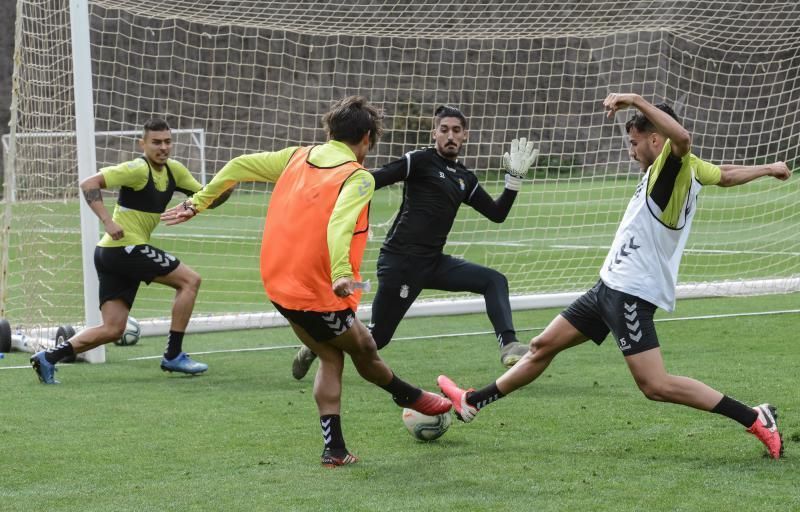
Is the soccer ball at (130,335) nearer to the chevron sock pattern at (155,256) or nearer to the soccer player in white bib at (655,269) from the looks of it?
the chevron sock pattern at (155,256)

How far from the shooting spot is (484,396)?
5.97 meters

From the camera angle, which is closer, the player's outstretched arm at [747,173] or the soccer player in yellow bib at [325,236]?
the soccer player in yellow bib at [325,236]

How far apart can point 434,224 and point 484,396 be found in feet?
6.02

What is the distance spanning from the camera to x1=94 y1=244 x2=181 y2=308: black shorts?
831 centimetres

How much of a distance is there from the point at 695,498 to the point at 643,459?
28.1 inches

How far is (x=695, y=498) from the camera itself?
4.69 m

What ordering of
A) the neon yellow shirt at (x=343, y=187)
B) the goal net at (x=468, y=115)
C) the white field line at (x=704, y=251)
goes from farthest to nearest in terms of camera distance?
1. the white field line at (x=704, y=251)
2. the goal net at (x=468, y=115)
3. the neon yellow shirt at (x=343, y=187)

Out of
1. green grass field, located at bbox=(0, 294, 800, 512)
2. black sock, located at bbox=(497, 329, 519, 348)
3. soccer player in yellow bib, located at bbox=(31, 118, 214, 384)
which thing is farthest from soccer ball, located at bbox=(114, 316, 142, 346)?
black sock, located at bbox=(497, 329, 519, 348)

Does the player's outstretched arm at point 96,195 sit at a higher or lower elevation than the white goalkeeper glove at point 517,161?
lower

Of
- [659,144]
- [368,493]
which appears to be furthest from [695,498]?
[659,144]

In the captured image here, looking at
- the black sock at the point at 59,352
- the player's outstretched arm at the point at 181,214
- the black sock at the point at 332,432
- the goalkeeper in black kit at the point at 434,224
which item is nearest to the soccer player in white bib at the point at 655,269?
the black sock at the point at 332,432

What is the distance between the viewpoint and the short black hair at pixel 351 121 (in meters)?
5.45

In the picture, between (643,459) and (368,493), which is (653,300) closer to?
(643,459)

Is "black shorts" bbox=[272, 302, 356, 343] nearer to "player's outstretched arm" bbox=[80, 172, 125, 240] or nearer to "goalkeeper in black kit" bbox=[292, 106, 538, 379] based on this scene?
"goalkeeper in black kit" bbox=[292, 106, 538, 379]
